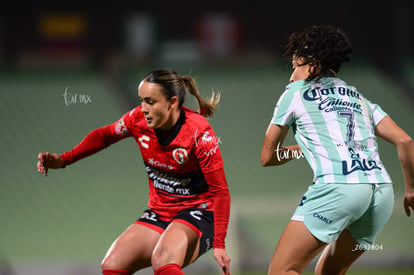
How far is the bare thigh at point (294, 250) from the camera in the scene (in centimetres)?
308

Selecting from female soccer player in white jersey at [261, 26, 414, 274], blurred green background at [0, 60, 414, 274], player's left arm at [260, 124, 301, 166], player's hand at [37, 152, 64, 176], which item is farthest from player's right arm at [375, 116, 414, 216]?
blurred green background at [0, 60, 414, 274]

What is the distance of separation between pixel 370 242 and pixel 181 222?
105cm

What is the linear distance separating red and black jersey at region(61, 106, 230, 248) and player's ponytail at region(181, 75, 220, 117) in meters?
0.12

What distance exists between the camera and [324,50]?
10.8 ft

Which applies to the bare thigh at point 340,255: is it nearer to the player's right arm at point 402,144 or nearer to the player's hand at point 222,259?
the player's right arm at point 402,144

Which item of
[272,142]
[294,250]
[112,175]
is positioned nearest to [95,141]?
[272,142]

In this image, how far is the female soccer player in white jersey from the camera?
308cm

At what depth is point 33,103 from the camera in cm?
927

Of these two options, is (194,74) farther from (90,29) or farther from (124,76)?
(90,29)

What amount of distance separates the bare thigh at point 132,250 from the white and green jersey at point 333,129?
3.47 feet

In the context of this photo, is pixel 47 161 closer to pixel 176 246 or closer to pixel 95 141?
pixel 95 141

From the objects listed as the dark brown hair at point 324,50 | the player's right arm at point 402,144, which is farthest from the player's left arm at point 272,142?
the player's right arm at point 402,144

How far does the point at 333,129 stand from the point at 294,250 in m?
0.62

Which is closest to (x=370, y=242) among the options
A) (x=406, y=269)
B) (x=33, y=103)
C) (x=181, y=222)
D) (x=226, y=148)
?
(x=181, y=222)
